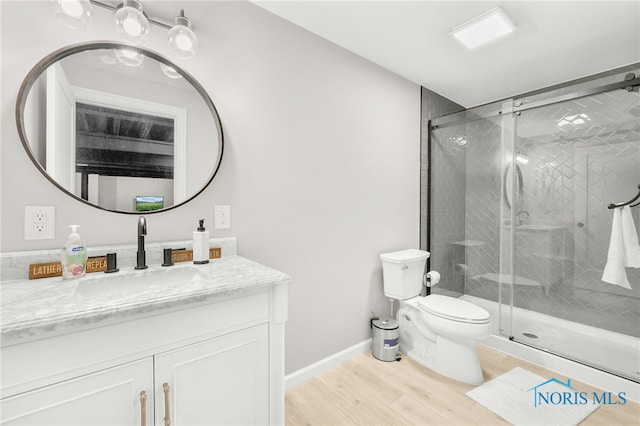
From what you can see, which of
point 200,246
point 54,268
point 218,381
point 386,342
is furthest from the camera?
point 386,342

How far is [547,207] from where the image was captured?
94.3 inches

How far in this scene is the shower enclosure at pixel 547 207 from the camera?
82.7 inches

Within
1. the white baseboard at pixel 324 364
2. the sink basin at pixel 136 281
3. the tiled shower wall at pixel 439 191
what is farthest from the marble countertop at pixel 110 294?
the tiled shower wall at pixel 439 191

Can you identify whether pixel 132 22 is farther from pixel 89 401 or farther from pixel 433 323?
pixel 433 323

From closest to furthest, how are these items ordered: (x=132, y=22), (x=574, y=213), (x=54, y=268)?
(x=54, y=268) → (x=132, y=22) → (x=574, y=213)

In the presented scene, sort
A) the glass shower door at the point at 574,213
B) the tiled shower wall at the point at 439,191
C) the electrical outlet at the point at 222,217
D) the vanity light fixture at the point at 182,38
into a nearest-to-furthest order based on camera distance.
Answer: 1. the vanity light fixture at the point at 182,38
2. the electrical outlet at the point at 222,217
3. the glass shower door at the point at 574,213
4. the tiled shower wall at the point at 439,191

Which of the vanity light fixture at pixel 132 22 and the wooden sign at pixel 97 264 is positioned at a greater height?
the vanity light fixture at pixel 132 22

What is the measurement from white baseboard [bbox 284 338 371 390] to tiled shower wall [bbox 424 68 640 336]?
1157 mm

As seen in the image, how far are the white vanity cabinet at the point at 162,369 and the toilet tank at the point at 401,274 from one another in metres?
1.30

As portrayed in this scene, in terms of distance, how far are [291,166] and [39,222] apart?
3.90 feet

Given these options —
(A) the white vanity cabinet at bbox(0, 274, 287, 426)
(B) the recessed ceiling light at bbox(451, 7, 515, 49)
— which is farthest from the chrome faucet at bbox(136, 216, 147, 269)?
(B) the recessed ceiling light at bbox(451, 7, 515, 49)

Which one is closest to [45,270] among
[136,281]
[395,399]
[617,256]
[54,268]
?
[54,268]

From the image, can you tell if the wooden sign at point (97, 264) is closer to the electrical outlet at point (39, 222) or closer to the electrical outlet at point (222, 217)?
the electrical outlet at point (39, 222)

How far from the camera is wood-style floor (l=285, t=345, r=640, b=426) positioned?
155cm
